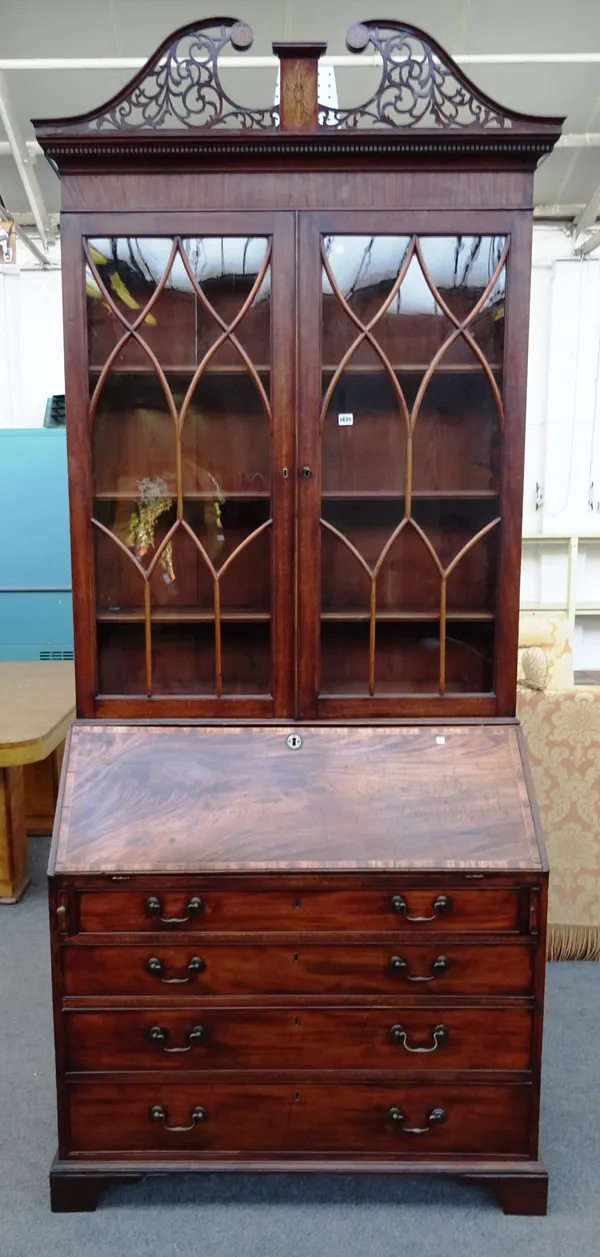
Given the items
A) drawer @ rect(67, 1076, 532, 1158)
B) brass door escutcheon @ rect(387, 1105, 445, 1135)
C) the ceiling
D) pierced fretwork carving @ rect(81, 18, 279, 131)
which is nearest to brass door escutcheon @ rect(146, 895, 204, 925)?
drawer @ rect(67, 1076, 532, 1158)

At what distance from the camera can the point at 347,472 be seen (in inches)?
66.8

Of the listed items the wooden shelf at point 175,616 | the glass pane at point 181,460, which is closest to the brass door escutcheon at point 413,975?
the glass pane at point 181,460

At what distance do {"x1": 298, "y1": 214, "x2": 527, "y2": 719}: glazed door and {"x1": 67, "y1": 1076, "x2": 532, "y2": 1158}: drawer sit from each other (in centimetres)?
71

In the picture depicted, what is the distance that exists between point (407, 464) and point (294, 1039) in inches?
44.0

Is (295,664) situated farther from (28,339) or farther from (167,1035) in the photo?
(28,339)

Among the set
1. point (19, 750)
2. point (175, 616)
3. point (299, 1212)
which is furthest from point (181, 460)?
point (299, 1212)

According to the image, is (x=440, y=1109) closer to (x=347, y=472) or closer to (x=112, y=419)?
(x=347, y=472)

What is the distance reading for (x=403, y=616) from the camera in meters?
1.70

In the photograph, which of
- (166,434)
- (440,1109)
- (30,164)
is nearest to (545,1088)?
(440,1109)

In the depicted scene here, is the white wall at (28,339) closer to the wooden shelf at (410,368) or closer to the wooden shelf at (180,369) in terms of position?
the wooden shelf at (180,369)

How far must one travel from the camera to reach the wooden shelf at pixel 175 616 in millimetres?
1680

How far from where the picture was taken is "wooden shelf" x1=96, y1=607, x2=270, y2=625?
5.51 feet

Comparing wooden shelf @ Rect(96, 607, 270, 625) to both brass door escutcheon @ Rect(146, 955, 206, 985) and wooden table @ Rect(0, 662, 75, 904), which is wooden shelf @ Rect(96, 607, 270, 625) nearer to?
brass door escutcheon @ Rect(146, 955, 206, 985)

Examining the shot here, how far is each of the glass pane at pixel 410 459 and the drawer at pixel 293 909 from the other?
1.34 ft
